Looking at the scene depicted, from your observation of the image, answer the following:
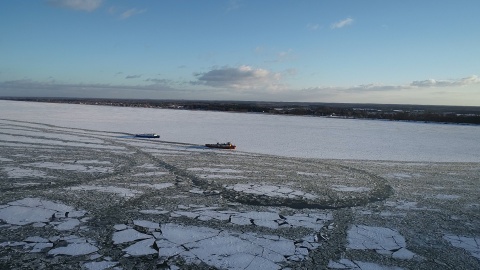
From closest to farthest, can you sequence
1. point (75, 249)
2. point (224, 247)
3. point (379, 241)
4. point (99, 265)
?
point (99, 265), point (75, 249), point (224, 247), point (379, 241)

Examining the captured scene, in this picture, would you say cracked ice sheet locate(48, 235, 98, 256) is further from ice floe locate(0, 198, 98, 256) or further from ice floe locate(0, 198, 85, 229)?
ice floe locate(0, 198, 85, 229)

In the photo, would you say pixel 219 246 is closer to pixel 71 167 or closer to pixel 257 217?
pixel 257 217

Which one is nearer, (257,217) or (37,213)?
(37,213)

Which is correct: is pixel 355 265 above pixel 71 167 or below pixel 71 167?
below

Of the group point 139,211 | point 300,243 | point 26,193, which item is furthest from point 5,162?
point 300,243

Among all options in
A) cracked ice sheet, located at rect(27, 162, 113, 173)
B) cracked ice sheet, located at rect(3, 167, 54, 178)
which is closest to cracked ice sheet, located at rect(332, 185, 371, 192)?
cracked ice sheet, located at rect(27, 162, 113, 173)

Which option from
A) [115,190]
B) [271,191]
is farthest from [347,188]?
[115,190]

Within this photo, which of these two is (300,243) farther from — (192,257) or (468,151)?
(468,151)

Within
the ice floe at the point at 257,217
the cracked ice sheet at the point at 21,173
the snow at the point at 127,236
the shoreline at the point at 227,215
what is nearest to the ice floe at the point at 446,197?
the shoreline at the point at 227,215
